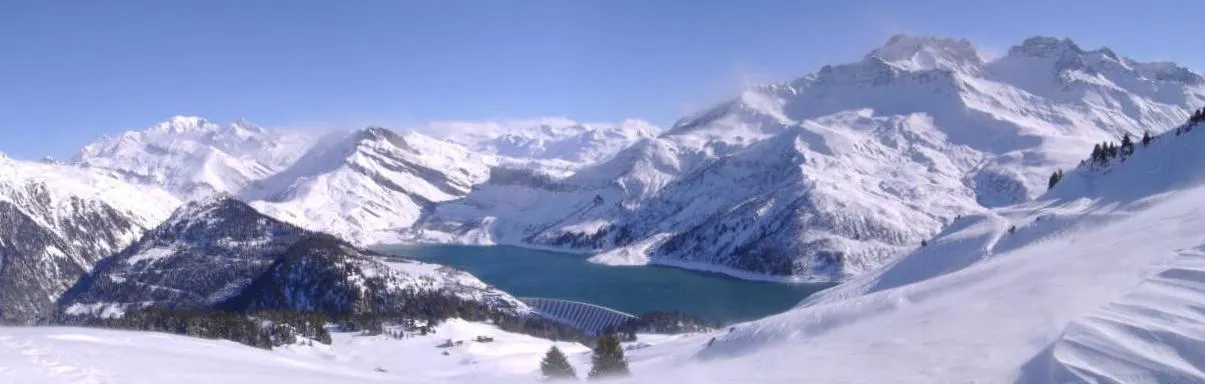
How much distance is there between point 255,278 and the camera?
159 metres

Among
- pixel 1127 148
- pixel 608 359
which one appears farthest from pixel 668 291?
pixel 608 359

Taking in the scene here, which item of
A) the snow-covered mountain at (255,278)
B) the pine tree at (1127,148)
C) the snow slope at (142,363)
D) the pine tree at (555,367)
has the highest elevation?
the pine tree at (1127,148)

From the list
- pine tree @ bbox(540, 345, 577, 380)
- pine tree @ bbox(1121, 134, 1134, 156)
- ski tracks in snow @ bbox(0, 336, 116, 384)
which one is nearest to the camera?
ski tracks in snow @ bbox(0, 336, 116, 384)

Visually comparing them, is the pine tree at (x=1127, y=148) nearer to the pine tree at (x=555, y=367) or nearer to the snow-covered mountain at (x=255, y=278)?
the pine tree at (x=555, y=367)

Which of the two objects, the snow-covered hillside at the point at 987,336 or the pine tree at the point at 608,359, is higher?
the snow-covered hillside at the point at 987,336

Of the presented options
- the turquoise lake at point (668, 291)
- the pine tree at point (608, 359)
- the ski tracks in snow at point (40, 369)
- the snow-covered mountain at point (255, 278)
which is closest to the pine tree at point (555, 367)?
the pine tree at point (608, 359)

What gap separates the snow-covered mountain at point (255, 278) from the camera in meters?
134

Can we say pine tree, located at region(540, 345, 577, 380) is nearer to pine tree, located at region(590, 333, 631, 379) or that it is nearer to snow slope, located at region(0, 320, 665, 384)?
pine tree, located at region(590, 333, 631, 379)

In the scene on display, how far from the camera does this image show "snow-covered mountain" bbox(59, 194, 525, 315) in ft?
440

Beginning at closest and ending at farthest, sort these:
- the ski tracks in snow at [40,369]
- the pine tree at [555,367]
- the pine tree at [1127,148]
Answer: the ski tracks in snow at [40,369] → the pine tree at [555,367] → the pine tree at [1127,148]

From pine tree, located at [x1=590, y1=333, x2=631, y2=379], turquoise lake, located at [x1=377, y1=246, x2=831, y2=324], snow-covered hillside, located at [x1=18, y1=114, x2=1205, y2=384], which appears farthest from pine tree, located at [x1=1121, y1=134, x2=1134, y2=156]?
pine tree, located at [x1=590, y1=333, x2=631, y2=379]

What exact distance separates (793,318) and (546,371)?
11.1 meters

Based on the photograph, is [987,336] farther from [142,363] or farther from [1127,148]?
[1127,148]

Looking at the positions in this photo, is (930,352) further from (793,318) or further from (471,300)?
(471,300)
